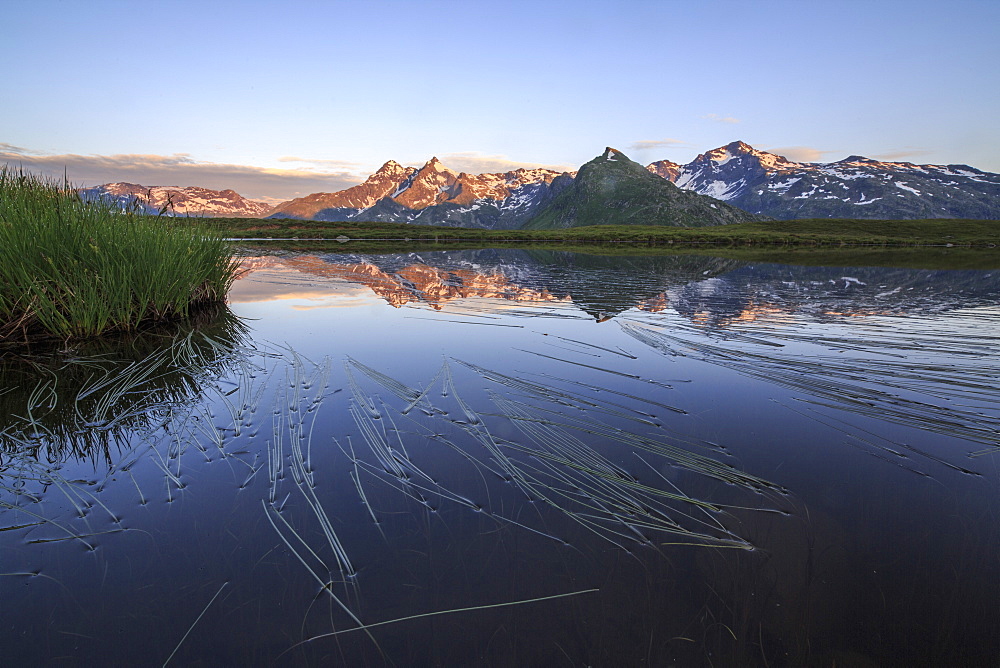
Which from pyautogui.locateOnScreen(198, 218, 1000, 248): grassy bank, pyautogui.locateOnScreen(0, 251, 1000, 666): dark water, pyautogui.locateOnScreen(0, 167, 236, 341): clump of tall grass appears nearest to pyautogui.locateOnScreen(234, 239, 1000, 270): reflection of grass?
pyautogui.locateOnScreen(198, 218, 1000, 248): grassy bank

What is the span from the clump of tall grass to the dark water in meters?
1.65

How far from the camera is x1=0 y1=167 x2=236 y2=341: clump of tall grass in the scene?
10672mm

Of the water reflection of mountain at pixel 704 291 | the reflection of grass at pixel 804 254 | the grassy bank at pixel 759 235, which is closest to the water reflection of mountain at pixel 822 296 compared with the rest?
the water reflection of mountain at pixel 704 291

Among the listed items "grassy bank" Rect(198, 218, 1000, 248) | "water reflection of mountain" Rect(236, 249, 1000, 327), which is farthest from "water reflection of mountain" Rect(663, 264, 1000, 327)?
"grassy bank" Rect(198, 218, 1000, 248)

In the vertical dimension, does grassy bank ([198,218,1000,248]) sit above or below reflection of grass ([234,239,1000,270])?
above

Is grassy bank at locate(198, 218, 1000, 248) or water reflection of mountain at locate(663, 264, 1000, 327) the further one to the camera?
grassy bank at locate(198, 218, 1000, 248)

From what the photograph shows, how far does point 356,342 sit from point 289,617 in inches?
372

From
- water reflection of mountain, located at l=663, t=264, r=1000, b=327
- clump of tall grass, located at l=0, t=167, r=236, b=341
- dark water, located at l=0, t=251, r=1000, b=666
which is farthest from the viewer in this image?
water reflection of mountain, located at l=663, t=264, r=1000, b=327

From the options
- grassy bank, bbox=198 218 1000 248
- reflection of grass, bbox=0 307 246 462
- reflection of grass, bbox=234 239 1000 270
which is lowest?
reflection of grass, bbox=0 307 246 462

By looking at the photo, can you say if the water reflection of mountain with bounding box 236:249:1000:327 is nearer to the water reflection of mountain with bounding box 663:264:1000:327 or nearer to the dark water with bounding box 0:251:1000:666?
the water reflection of mountain with bounding box 663:264:1000:327

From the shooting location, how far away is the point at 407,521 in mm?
4730

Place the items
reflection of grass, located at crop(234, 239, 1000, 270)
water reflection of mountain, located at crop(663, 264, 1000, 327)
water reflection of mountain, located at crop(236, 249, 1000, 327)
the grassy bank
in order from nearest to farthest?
water reflection of mountain, located at crop(663, 264, 1000, 327) < water reflection of mountain, located at crop(236, 249, 1000, 327) < reflection of grass, located at crop(234, 239, 1000, 270) < the grassy bank

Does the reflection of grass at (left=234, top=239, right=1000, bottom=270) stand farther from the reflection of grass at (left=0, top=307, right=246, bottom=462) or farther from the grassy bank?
the reflection of grass at (left=0, top=307, right=246, bottom=462)

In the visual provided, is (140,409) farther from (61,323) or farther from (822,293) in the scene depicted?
(822,293)
